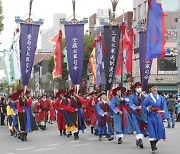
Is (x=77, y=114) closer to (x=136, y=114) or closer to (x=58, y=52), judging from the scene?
(x=136, y=114)

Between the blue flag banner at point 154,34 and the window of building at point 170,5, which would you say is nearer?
the blue flag banner at point 154,34

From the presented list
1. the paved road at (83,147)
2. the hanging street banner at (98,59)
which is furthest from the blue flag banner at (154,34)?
the hanging street banner at (98,59)

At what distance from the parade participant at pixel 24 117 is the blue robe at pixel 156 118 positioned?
216 inches

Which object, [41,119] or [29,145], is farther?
[41,119]

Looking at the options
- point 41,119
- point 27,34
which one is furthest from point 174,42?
point 27,34

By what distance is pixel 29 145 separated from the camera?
1506 cm

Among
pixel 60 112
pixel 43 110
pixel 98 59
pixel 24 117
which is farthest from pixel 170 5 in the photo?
pixel 24 117

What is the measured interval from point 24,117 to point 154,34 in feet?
18.7

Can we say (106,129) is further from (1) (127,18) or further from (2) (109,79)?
(1) (127,18)

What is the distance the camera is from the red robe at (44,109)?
76.4 ft

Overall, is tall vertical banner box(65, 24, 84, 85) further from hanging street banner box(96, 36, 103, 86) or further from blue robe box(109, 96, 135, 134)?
hanging street banner box(96, 36, 103, 86)

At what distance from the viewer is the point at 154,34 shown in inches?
541

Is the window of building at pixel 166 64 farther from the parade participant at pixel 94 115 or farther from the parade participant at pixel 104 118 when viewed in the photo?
the parade participant at pixel 104 118

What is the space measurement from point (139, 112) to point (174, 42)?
34.5 metres
